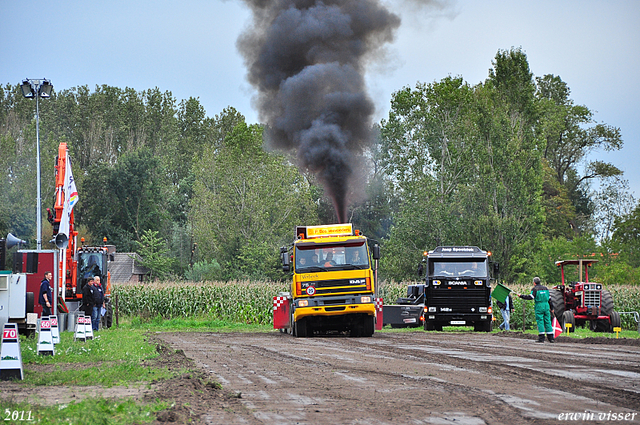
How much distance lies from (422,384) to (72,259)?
18.6 metres

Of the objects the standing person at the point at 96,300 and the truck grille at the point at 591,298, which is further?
the truck grille at the point at 591,298

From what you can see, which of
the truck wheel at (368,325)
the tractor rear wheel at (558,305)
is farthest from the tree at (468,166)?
the truck wheel at (368,325)

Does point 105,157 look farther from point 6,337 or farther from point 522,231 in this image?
point 6,337

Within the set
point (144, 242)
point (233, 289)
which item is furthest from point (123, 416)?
point (144, 242)

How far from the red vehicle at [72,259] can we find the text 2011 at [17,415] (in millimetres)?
15832

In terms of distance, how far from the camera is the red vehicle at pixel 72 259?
2430cm

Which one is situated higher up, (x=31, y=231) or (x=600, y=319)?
(x=31, y=231)

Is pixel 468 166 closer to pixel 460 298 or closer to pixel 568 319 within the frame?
pixel 568 319

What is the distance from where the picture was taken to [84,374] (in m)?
11.8

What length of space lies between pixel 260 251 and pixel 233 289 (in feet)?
56.3

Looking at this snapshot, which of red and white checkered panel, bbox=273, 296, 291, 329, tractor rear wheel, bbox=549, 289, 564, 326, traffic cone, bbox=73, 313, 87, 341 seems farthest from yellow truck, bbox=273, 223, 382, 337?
tractor rear wheel, bbox=549, 289, 564, 326

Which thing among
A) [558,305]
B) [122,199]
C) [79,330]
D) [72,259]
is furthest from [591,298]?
[122,199]

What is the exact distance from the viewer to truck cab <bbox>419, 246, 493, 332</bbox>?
27.3 metres

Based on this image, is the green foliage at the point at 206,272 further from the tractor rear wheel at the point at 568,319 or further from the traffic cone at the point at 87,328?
the traffic cone at the point at 87,328
